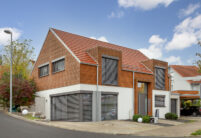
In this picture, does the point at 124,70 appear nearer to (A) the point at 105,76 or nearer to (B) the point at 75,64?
(A) the point at 105,76

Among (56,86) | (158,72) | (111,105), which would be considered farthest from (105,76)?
(158,72)

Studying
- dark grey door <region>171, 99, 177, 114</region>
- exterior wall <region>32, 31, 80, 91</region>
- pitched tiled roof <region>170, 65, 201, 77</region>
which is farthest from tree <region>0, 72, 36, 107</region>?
pitched tiled roof <region>170, 65, 201, 77</region>

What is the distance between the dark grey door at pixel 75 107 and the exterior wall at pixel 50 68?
1.27 metres

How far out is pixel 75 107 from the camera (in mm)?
19844

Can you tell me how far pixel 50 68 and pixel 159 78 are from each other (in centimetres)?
1222

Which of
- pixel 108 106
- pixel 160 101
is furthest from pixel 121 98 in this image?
pixel 160 101

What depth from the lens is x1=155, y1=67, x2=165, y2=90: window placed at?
26916mm

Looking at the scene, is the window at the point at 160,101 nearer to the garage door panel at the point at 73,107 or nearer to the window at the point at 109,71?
the window at the point at 109,71

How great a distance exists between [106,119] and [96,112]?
1.54 m

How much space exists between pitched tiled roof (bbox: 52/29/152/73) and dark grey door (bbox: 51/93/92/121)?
3099 mm

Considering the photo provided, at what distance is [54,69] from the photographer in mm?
24250

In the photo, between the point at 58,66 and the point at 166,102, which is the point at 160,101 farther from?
the point at 58,66

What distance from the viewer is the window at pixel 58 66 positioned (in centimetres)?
2292

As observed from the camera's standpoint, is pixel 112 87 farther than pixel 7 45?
No
